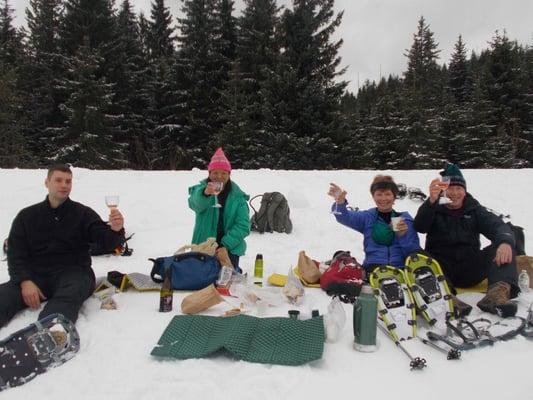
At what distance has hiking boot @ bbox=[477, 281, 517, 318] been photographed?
3543 mm

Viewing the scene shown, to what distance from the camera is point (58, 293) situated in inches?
137

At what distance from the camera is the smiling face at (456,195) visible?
4150 mm

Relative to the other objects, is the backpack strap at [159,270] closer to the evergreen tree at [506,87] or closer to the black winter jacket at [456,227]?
the black winter jacket at [456,227]

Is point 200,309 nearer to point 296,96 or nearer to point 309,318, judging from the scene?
point 309,318

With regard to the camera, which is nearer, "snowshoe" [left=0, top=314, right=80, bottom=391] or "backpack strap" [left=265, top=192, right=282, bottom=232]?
"snowshoe" [left=0, top=314, right=80, bottom=391]

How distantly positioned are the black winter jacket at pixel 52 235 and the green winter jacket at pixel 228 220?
1.13 meters

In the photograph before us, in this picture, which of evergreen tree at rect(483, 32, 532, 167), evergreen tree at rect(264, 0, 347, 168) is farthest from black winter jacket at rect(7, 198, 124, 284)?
evergreen tree at rect(483, 32, 532, 167)

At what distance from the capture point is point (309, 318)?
341cm

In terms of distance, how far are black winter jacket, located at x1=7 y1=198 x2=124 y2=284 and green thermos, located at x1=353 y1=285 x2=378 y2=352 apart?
2.15 m

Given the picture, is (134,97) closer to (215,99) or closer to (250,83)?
(215,99)

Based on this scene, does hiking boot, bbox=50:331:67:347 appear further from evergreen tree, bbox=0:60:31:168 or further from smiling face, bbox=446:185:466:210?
A: evergreen tree, bbox=0:60:31:168

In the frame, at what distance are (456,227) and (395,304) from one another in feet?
4.41

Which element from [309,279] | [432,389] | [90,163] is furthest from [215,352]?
[90,163]

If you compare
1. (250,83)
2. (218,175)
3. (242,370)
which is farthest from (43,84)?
(242,370)
